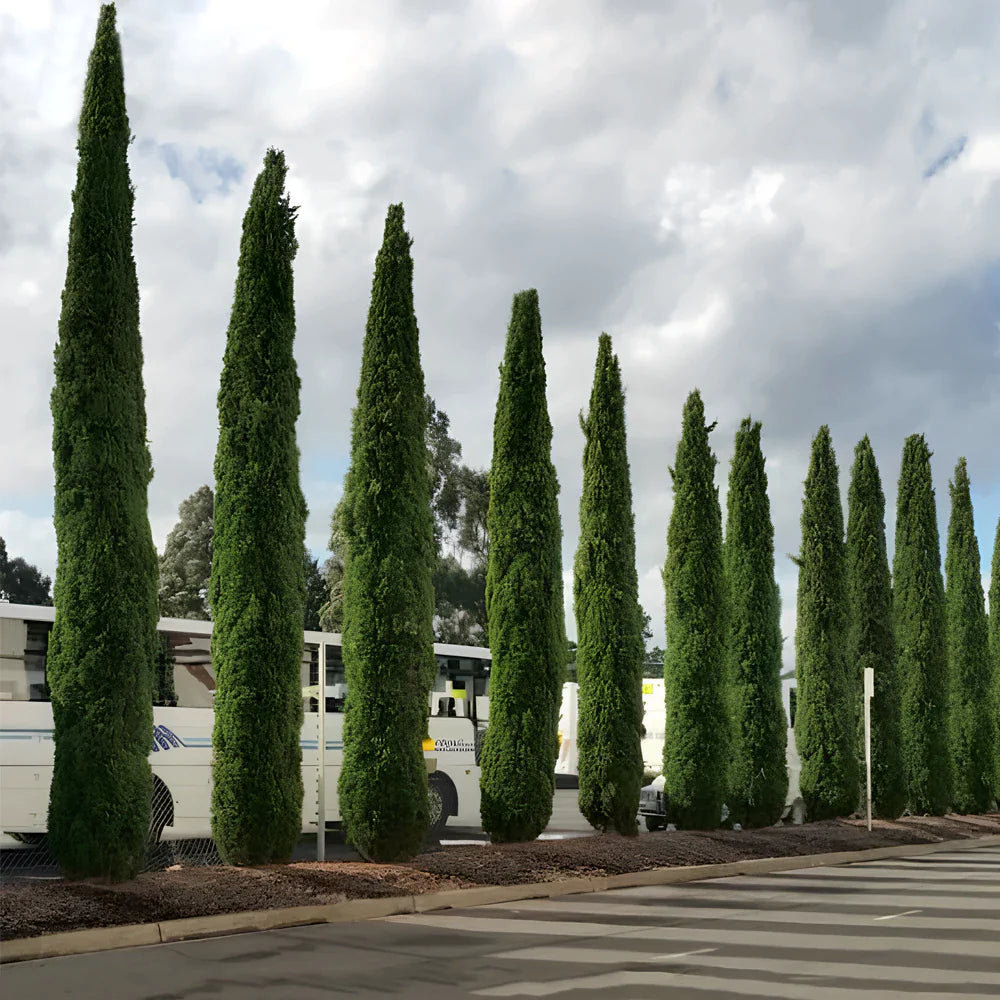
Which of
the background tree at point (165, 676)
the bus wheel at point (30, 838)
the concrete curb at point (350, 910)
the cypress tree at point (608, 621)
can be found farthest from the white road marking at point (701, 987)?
the background tree at point (165, 676)

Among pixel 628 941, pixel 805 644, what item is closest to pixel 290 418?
pixel 628 941

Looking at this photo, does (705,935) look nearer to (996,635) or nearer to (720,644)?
(720,644)

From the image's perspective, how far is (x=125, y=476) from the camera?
12.9m

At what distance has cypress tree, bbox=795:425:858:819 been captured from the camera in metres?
23.8

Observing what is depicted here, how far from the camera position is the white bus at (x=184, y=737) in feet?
53.5

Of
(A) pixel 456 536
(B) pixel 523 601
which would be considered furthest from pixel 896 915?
(A) pixel 456 536

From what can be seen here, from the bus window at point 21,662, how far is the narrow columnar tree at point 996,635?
22.2 m

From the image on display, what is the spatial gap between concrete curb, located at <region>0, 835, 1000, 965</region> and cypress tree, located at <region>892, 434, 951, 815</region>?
8.47 metres

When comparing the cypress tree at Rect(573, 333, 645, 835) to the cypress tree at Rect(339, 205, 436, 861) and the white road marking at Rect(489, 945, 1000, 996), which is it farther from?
the white road marking at Rect(489, 945, 1000, 996)

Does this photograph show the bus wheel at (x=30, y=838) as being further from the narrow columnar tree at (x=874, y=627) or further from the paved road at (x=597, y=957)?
the narrow columnar tree at (x=874, y=627)

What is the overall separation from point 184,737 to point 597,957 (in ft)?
30.4

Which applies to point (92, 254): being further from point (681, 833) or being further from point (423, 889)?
point (681, 833)

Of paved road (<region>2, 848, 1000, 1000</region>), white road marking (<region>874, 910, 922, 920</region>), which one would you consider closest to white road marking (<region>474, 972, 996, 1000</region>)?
paved road (<region>2, 848, 1000, 1000</region>)

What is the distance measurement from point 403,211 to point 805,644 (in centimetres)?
1241
